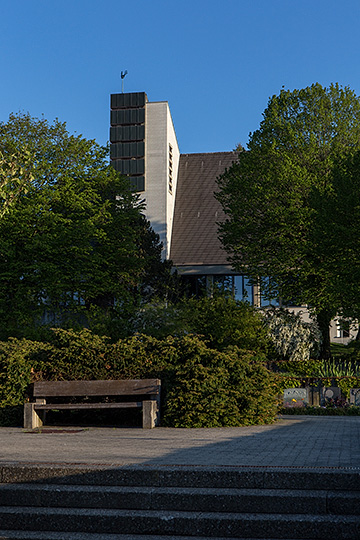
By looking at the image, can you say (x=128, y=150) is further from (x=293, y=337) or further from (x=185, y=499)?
(x=185, y=499)

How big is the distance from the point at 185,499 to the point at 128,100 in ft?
142

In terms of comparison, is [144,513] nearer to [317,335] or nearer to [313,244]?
[313,244]

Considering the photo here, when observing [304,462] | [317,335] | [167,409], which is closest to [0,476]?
[304,462]

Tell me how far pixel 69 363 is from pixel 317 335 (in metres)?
23.1

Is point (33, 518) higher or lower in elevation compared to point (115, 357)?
lower

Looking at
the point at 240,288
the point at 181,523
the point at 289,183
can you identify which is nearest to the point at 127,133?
the point at 240,288

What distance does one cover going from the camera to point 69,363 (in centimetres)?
1404

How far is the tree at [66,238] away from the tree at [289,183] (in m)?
5.66

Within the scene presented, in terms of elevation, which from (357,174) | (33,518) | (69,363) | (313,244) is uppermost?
(357,174)

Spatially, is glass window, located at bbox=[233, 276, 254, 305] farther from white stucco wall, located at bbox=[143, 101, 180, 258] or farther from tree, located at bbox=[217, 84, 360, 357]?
tree, located at bbox=[217, 84, 360, 357]

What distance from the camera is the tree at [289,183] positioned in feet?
112

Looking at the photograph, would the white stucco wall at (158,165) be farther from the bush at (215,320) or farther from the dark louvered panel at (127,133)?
the bush at (215,320)

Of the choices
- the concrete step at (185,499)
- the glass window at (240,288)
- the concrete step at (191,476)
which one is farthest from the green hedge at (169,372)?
the glass window at (240,288)

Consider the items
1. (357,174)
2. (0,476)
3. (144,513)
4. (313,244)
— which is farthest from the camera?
(313,244)
